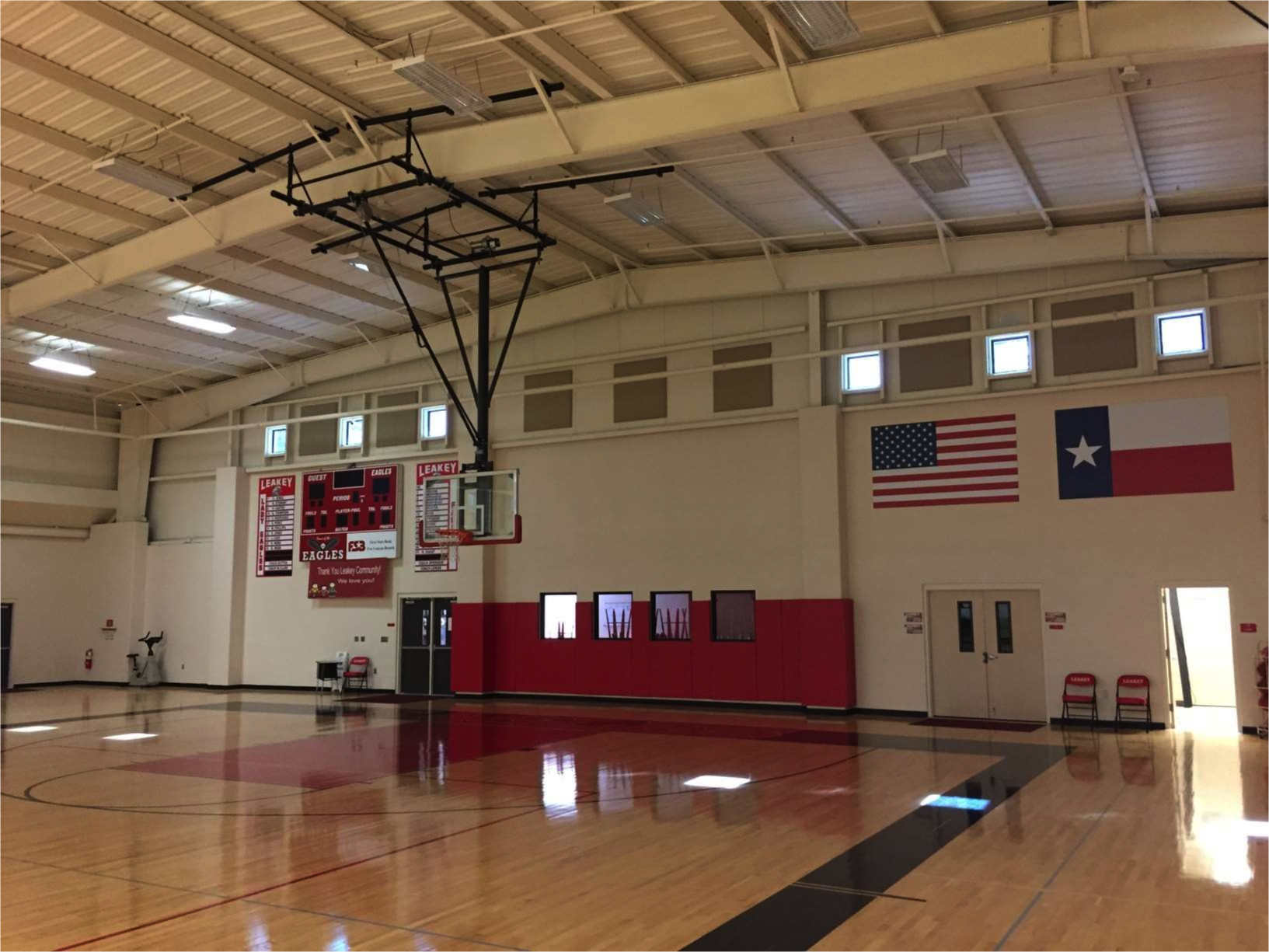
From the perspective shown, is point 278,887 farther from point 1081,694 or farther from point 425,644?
point 425,644

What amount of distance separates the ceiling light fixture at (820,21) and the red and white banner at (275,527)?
18381 mm

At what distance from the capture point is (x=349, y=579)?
927 inches

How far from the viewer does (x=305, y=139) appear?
14.1m

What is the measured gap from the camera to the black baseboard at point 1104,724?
1534 centimetres

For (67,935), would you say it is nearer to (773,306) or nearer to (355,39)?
(355,39)

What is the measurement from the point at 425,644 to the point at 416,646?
262mm

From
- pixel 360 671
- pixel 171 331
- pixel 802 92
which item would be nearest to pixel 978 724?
pixel 802 92

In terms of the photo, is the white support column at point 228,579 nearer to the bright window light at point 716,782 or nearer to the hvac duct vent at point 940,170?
the bright window light at point 716,782

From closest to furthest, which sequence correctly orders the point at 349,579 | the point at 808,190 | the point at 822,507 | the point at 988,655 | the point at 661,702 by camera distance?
the point at 808,190
the point at 988,655
the point at 822,507
the point at 661,702
the point at 349,579

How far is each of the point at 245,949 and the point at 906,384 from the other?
1440 cm

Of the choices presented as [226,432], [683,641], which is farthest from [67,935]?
[226,432]

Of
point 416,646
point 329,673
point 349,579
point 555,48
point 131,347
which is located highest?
point 555,48

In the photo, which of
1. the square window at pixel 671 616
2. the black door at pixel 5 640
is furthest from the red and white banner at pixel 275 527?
the square window at pixel 671 616

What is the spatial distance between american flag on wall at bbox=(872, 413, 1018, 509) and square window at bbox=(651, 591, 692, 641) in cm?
418
